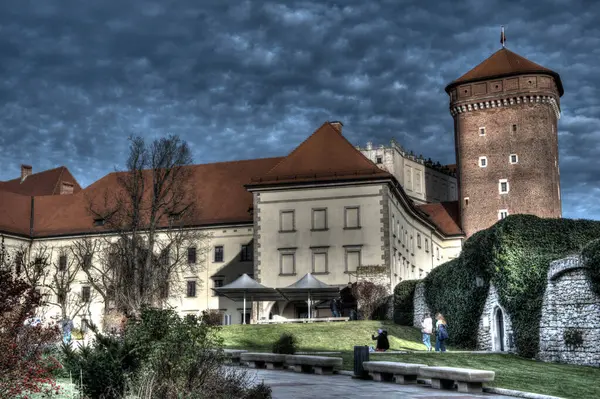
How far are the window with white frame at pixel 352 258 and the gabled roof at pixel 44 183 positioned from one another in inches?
1258

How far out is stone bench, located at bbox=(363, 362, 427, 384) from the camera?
17.1 m

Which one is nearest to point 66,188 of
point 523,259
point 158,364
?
point 523,259

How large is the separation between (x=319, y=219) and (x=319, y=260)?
2.55 metres

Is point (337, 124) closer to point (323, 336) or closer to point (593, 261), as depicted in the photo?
point (323, 336)

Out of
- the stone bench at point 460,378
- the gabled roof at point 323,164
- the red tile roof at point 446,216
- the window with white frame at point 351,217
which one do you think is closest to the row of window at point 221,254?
the gabled roof at point 323,164

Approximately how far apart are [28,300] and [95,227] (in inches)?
1853

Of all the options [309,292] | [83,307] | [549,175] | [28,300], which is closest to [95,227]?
[83,307]

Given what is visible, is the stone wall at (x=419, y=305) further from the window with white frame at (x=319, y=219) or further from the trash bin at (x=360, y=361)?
the trash bin at (x=360, y=361)

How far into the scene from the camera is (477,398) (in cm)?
1422

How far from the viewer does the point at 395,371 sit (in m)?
17.3

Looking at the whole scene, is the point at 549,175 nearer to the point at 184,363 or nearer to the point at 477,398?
the point at 477,398

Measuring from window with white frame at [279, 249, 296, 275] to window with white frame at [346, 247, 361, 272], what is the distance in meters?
3.39

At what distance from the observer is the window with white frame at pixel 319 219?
4722cm

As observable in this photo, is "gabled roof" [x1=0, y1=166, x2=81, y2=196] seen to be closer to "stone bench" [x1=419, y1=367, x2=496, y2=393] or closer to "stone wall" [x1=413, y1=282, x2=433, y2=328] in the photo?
"stone wall" [x1=413, y1=282, x2=433, y2=328]
